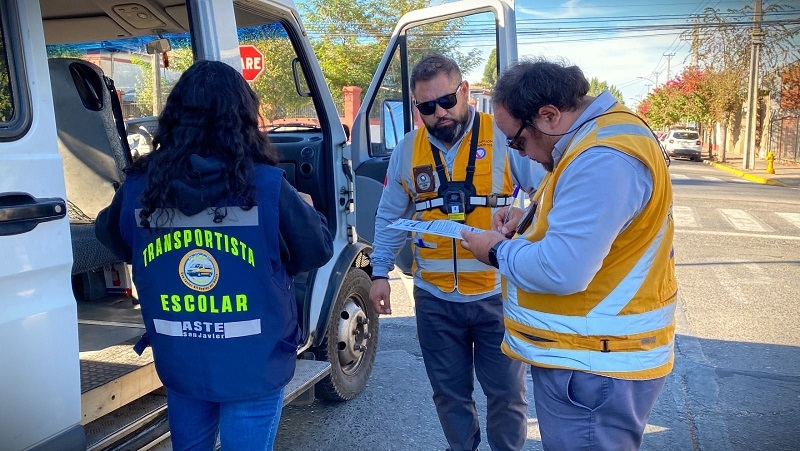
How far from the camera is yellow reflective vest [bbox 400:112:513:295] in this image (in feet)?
9.68

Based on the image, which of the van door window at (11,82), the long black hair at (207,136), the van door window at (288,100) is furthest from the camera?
the van door window at (288,100)

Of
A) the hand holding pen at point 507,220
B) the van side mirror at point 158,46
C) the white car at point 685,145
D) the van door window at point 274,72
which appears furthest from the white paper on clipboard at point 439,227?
the white car at point 685,145

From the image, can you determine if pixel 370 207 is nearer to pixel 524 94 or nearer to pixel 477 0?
pixel 477 0

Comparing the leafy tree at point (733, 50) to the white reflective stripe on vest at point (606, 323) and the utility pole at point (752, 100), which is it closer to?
the utility pole at point (752, 100)

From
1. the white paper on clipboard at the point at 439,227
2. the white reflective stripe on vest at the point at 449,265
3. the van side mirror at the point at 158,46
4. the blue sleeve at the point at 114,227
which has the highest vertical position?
the van side mirror at the point at 158,46

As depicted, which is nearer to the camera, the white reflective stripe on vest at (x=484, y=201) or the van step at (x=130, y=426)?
the van step at (x=130, y=426)

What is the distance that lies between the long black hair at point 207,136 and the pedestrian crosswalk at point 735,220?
410 inches

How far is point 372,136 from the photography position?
4754mm

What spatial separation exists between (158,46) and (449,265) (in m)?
2.59

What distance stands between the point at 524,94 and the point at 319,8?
1415cm

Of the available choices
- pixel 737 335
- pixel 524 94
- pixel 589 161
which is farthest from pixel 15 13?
pixel 737 335

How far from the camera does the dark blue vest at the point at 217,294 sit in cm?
190

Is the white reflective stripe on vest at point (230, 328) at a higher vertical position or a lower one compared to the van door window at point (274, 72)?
lower

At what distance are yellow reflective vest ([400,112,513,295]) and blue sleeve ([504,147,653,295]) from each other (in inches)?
42.7
